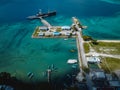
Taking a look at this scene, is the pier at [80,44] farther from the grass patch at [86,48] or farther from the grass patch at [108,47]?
the grass patch at [108,47]

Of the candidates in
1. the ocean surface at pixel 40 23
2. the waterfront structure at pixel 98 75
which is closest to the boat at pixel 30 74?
the ocean surface at pixel 40 23

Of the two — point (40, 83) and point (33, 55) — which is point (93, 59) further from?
point (33, 55)

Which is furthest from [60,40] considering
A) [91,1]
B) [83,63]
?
[91,1]

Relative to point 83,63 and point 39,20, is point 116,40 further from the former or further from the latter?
point 39,20

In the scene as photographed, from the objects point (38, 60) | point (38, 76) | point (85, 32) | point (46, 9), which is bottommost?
point (38, 76)

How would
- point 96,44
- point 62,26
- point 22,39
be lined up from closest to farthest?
1. point 96,44
2. point 22,39
3. point 62,26

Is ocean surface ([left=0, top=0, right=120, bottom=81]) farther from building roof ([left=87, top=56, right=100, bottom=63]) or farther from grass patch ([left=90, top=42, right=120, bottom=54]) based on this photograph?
grass patch ([left=90, top=42, right=120, bottom=54])

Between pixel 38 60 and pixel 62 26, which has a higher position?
pixel 62 26

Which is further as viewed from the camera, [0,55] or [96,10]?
[96,10]
